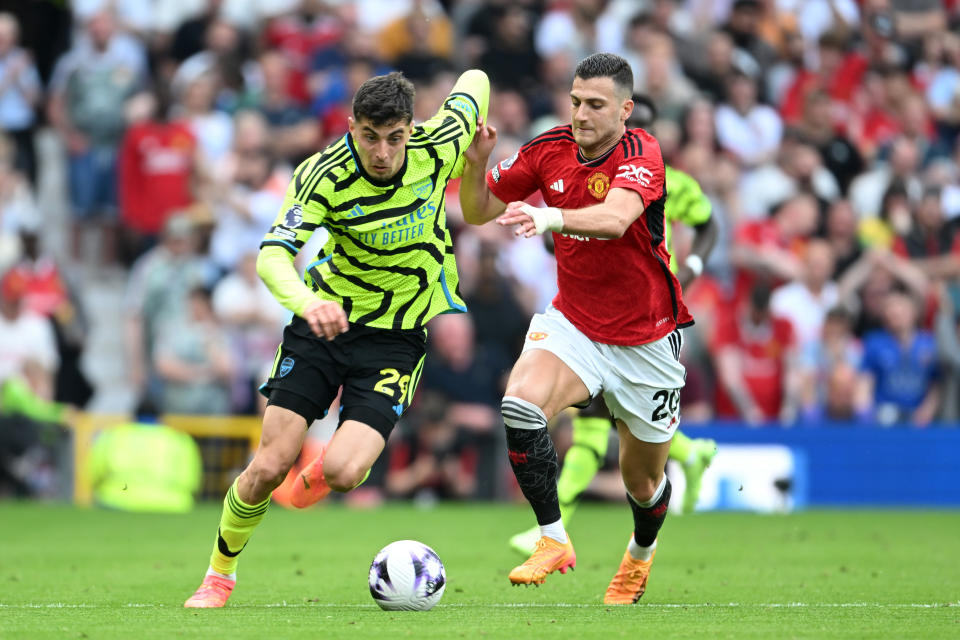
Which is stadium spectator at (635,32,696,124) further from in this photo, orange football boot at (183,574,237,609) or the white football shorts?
orange football boot at (183,574,237,609)

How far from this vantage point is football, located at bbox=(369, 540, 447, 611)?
24.1 feet

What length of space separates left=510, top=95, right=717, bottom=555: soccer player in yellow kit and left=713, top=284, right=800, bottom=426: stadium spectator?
16.5 feet

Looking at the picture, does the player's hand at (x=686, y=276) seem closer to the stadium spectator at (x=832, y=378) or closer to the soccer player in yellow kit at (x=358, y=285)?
the soccer player in yellow kit at (x=358, y=285)

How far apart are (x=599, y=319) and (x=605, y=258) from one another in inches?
13.6

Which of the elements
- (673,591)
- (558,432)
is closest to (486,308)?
(558,432)

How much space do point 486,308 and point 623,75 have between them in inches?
334

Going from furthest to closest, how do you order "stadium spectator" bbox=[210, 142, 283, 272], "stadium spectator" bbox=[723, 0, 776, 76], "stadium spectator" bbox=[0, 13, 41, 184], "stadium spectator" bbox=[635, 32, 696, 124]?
"stadium spectator" bbox=[723, 0, 776, 76]
"stadium spectator" bbox=[635, 32, 696, 124]
"stadium spectator" bbox=[0, 13, 41, 184]
"stadium spectator" bbox=[210, 142, 283, 272]

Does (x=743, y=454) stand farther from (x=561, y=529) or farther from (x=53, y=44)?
(x=53, y=44)

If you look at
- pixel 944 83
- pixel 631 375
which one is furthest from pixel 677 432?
pixel 944 83

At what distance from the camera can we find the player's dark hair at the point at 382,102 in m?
7.44

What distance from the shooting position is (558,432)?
15805 millimetres

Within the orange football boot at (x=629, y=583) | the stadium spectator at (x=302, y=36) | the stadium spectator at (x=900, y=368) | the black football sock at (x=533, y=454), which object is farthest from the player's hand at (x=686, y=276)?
the stadium spectator at (x=302, y=36)

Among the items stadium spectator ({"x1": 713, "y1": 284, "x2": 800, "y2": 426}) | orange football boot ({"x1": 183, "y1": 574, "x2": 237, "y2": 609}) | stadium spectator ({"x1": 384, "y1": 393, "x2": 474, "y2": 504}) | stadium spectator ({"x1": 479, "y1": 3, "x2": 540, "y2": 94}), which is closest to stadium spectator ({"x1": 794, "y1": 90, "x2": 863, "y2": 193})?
stadium spectator ({"x1": 713, "y1": 284, "x2": 800, "y2": 426})

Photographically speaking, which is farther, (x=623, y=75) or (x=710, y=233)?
(x=710, y=233)
